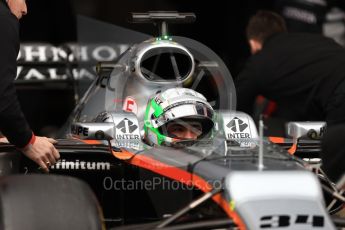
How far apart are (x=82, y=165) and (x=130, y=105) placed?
64 cm

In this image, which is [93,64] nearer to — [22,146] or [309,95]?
[309,95]

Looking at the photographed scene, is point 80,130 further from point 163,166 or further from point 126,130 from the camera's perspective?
point 163,166

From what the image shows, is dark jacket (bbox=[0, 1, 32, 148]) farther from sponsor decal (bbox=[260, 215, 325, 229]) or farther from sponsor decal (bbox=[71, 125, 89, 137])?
sponsor decal (bbox=[260, 215, 325, 229])

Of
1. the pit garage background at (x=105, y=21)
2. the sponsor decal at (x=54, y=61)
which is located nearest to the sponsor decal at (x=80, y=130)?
the sponsor decal at (x=54, y=61)

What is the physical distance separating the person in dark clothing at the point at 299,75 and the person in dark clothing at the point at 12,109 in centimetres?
282

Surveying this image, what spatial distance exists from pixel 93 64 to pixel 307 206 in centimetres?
359

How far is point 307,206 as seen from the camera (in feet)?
13.0

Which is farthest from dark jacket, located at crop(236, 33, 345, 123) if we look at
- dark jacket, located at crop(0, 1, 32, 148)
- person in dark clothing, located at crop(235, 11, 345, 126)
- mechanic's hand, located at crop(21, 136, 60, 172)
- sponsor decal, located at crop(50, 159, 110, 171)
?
dark jacket, located at crop(0, 1, 32, 148)

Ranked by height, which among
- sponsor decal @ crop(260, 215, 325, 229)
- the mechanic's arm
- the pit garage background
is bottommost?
the pit garage background

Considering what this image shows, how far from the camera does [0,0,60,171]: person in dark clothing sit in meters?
4.62

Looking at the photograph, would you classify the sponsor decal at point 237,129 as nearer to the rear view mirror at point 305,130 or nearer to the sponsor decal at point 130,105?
the rear view mirror at point 305,130

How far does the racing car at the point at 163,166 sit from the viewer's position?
13.2ft

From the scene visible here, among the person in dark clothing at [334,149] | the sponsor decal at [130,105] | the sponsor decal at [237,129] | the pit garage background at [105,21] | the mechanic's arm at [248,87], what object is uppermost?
the person in dark clothing at [334,149]

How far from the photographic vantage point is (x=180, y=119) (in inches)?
200
